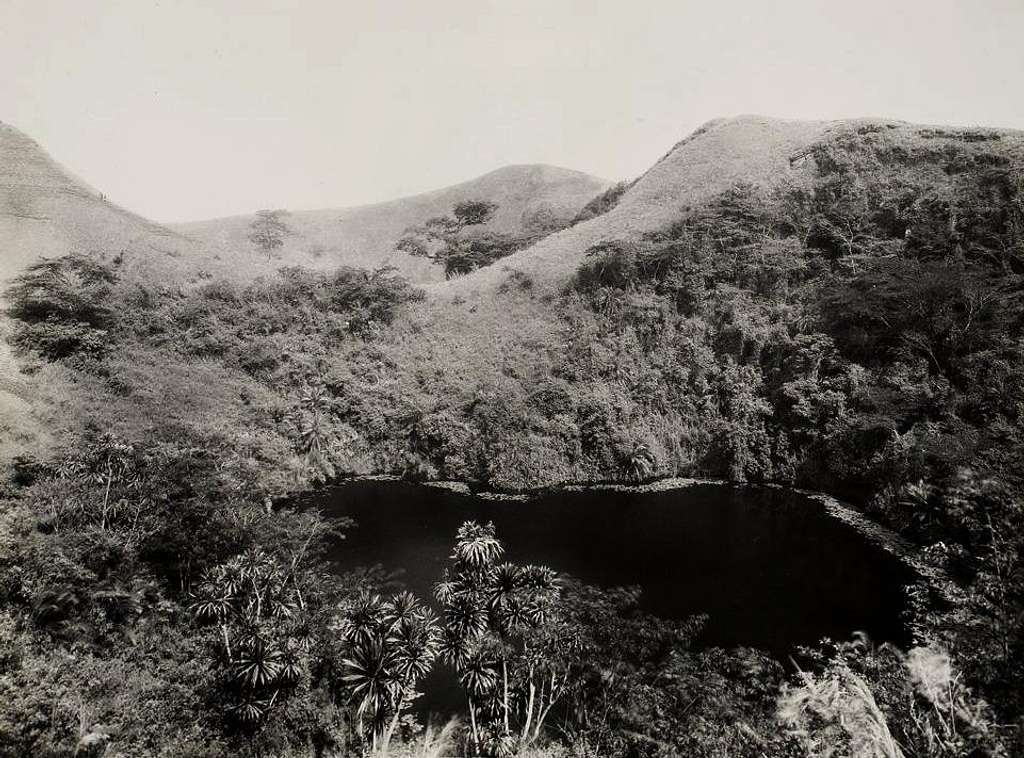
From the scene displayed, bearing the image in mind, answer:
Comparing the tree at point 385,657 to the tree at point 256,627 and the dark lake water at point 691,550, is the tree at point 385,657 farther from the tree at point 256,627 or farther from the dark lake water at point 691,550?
the dark lake water at point 691,550

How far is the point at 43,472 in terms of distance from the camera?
24.5 meters

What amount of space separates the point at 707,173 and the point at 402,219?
5534 cm

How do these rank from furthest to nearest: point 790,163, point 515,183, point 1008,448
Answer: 1. point 515,183
2. point 790,163
3. point 1008,448

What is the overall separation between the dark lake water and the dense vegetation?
2009 millimetres

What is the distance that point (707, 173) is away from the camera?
2400 inches

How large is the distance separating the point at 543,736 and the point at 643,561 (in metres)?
11.3

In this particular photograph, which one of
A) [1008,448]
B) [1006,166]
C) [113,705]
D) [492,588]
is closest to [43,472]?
[113,705]

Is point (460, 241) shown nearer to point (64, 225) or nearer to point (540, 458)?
point (64, 225)

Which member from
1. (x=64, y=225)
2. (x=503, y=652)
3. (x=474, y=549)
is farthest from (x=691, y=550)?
(x=64, y=225)

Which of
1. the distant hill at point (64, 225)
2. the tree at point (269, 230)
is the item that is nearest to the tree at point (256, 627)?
the distant hill at point (64, 225)

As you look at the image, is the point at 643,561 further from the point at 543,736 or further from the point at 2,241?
the point at 2,241

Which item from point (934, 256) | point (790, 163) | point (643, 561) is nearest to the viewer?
point (643, 561)

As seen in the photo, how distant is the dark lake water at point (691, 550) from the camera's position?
→ 863 inches

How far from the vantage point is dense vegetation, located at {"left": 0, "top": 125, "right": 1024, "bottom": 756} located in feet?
47.5
